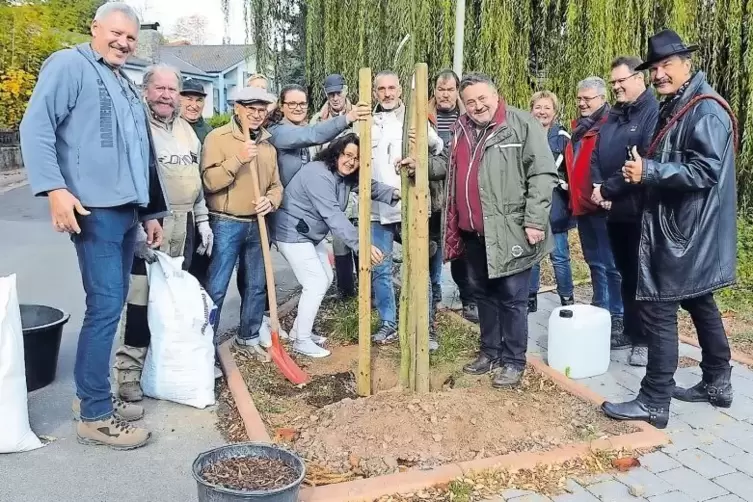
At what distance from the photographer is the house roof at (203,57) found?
144 feet

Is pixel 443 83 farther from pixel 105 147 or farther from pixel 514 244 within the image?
pixel 105 147

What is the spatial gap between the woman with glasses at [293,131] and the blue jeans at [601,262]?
6.92 ft

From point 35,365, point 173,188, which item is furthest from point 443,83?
point 35,365

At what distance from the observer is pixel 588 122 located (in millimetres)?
5344

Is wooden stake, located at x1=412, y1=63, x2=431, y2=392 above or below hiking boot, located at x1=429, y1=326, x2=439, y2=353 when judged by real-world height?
above

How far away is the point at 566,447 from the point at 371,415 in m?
0.99

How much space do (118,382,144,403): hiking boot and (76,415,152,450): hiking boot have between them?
1.66ft

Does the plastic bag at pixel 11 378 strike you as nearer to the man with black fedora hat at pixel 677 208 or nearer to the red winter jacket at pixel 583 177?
the man with black fedora hat at pixel 677 208

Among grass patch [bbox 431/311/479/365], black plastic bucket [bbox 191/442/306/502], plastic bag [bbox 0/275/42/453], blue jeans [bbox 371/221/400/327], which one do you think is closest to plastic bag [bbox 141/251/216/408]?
plastic bag [bbox 0/275/42/453]

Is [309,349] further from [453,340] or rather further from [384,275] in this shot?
[453,340]

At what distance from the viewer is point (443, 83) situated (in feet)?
17.8

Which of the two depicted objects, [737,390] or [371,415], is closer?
[371,415]

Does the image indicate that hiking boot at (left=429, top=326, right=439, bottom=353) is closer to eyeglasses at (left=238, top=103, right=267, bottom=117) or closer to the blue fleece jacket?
eyeglasses at (left=238, top=103, right=267, bottom=117)

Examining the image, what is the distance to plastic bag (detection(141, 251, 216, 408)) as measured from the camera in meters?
4.06
